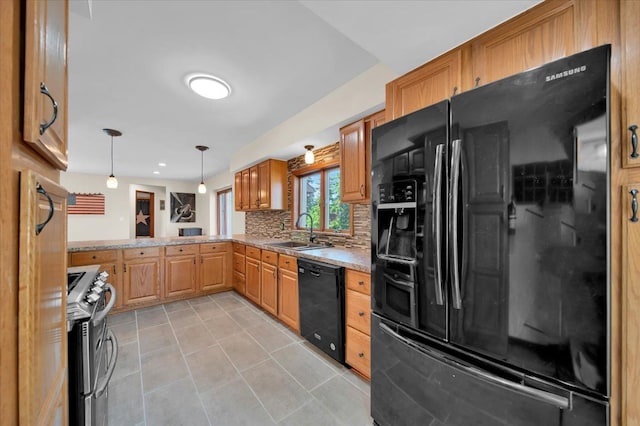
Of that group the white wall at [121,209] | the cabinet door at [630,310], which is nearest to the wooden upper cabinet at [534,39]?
the cabinet door at [630,310]

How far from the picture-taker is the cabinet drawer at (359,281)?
1836mm

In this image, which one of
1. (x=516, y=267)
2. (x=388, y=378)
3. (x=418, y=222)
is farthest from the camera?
(x=388, y=378)

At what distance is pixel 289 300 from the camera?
2703 millimetres

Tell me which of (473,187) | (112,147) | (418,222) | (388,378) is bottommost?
(388,378)

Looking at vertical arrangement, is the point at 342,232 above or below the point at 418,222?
below

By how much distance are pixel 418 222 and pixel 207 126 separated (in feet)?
11.1

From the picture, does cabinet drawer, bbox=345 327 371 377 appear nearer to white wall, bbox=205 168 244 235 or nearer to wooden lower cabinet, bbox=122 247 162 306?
wooden lower cabinet, bbox=122 247 162 306

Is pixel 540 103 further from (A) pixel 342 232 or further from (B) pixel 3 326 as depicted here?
(A) pixel 342 232

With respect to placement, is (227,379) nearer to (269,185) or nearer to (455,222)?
(455,222)

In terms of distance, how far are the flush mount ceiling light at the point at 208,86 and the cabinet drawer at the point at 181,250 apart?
89.7 inches

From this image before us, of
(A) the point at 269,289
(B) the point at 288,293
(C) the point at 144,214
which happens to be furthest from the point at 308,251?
(C) the point at 144,214

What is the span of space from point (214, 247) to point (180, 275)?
628 mm

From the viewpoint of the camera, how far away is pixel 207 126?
11.5ft

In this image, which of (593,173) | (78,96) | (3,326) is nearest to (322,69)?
(593,173)
